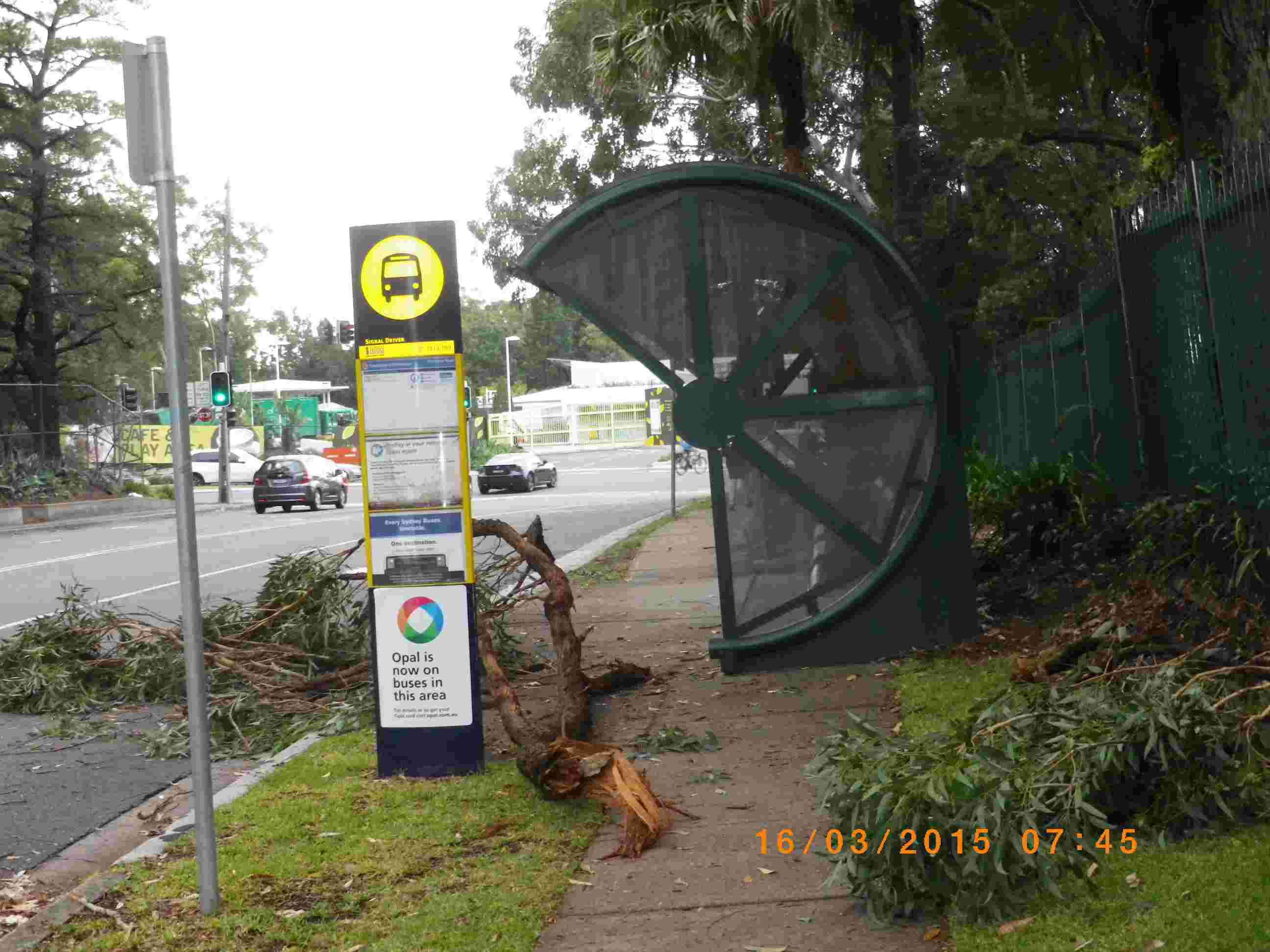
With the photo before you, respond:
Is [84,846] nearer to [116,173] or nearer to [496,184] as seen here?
[496,184]

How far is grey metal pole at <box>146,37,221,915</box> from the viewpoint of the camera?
4715 mm

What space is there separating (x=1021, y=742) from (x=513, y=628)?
7.76 metres

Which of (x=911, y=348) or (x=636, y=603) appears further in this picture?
(x=636, y=603)

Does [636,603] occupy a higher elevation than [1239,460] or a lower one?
lower

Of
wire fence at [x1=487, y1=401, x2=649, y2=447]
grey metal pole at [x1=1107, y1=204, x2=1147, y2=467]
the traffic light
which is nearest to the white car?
the traffic light

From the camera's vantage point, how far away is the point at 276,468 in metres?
37.0

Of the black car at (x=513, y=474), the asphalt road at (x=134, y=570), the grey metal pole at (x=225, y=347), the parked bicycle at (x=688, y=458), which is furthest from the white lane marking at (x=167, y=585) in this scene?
the black car at (x=513, y=474)

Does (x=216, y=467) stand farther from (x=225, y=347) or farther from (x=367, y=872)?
(x=367, y=872)

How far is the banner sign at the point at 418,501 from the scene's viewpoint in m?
6.62

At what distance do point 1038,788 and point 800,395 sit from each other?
175 inches

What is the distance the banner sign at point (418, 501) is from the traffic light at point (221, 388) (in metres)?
32.1

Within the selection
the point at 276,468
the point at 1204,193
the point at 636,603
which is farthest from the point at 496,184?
the point at 1204,193

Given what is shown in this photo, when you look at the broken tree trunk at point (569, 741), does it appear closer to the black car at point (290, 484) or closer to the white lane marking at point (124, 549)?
the white lane marking at point (124, 549)
